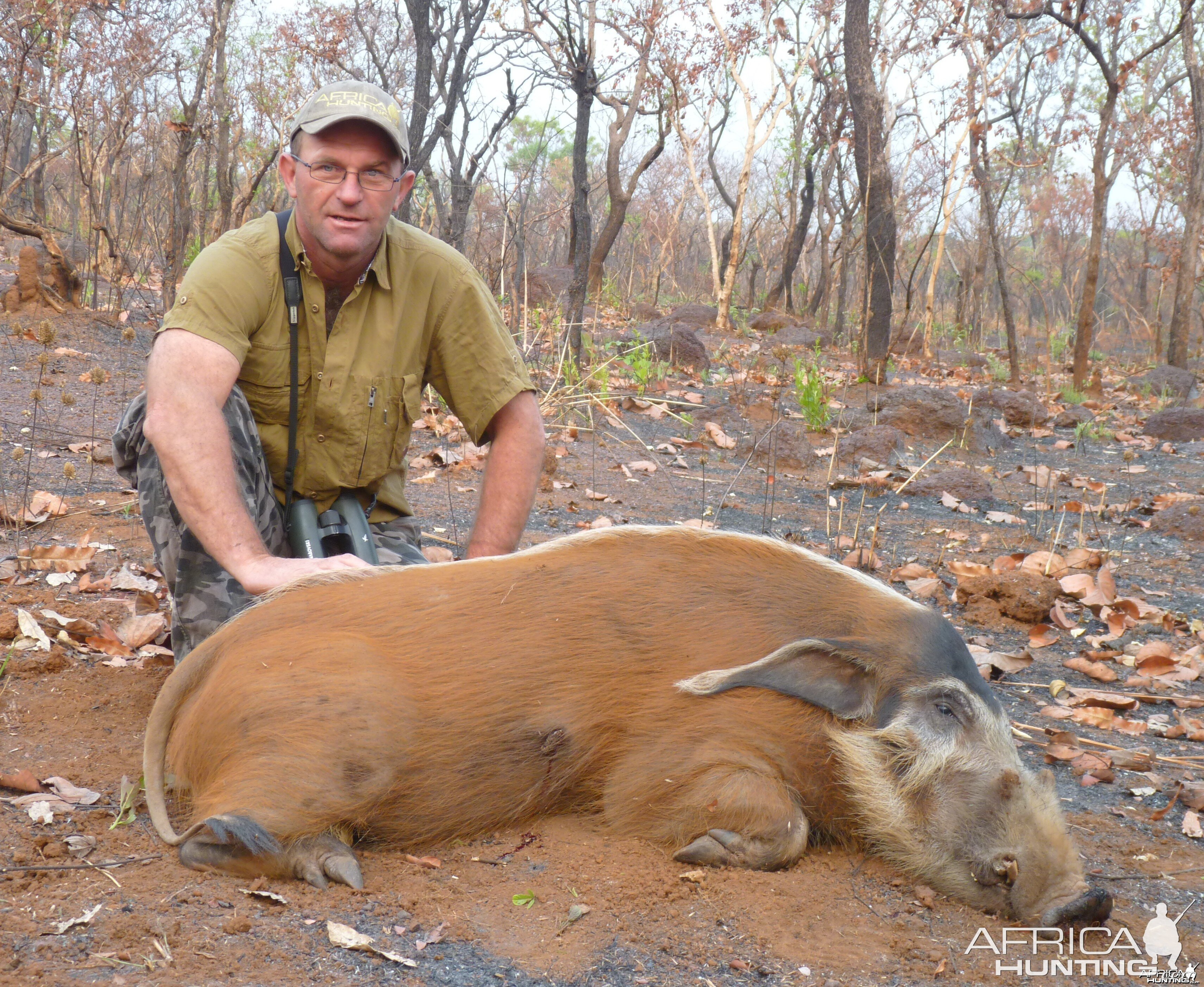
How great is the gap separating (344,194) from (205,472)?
929mm

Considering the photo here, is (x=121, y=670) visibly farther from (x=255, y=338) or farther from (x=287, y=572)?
(x=255, y=338)

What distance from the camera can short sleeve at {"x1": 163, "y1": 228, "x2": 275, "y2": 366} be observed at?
3.03 m

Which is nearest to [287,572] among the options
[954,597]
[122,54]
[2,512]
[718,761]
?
[718,761]

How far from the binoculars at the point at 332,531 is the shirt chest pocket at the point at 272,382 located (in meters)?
0.28

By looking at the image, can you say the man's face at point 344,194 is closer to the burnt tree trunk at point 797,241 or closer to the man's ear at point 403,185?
the man's ear at point 403,185

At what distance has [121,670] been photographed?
10.8 ft

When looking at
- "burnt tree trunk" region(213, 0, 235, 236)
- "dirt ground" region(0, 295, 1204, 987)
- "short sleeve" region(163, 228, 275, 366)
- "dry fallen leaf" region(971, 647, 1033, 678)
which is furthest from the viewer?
"burnt tree trunk" region(213, 0, 235, 236)

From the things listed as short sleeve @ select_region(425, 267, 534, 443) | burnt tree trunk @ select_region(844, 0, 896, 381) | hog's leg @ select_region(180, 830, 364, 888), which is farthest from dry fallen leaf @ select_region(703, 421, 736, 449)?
hog's leg @ select_region(180, 830, 364, 888)

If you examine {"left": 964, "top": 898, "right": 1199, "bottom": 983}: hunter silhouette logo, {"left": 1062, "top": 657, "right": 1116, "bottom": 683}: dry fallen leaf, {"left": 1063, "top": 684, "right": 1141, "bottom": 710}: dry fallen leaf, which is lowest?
{"left": 964, "top": 898, "right": 1199, "bottom": 983}: hunter silhouette logo

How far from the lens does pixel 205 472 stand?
2.88 metres

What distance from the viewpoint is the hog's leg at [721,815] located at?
244 centimetres

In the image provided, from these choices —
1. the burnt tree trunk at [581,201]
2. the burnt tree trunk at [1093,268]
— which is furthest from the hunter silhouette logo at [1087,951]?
the burnt tree trunk at [1093,268]

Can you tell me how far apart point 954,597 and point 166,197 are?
9883 mm

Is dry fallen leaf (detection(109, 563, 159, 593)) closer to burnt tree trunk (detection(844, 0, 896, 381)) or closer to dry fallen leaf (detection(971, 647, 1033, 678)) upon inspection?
dry fallen leaf (detection(971, 647, 1033, 678))
